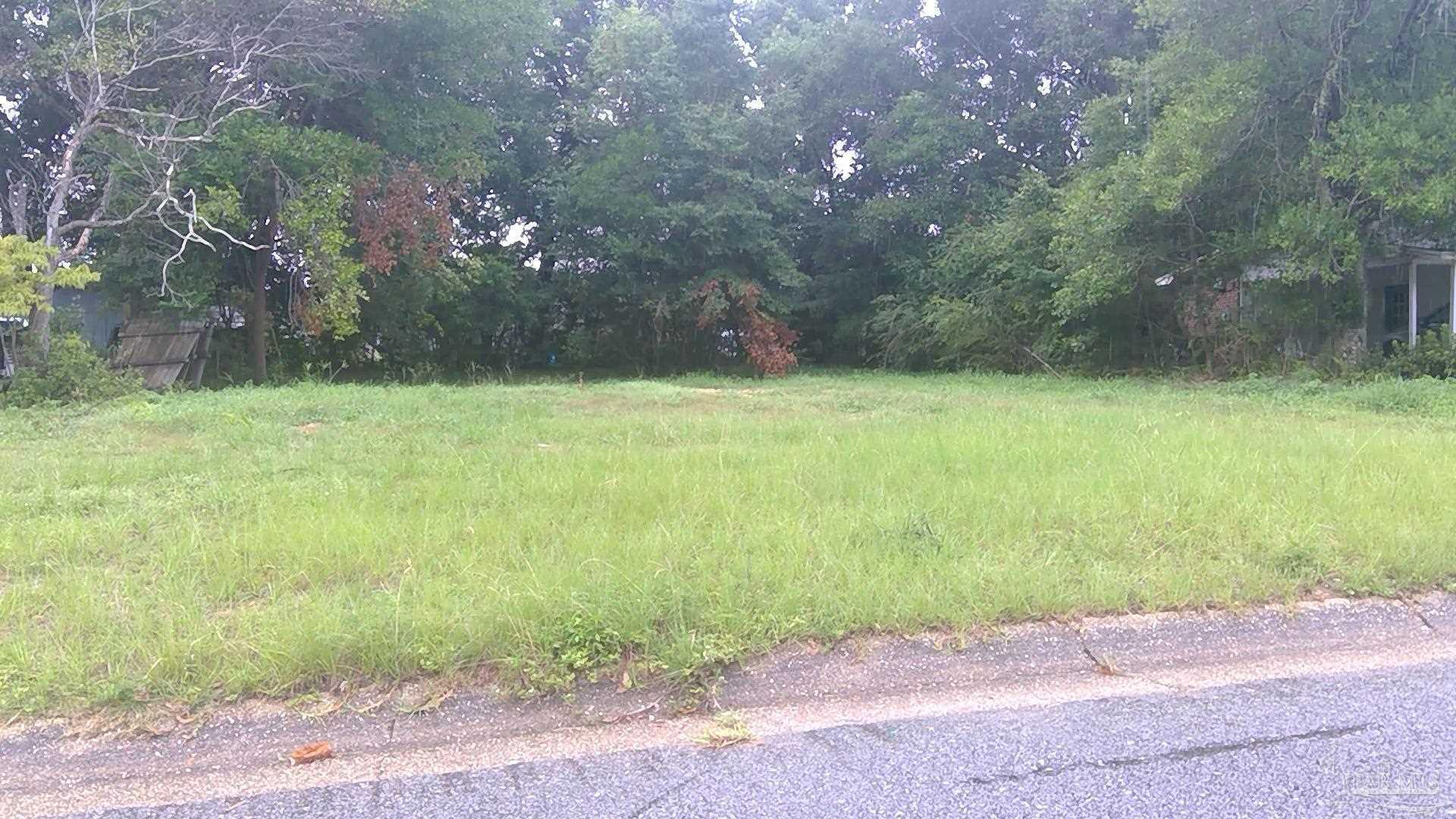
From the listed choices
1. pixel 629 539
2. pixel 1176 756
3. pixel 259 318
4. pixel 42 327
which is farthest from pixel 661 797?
pixel 259 318

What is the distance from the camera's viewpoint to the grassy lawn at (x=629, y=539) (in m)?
3.08

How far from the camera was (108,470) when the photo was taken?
233 inches

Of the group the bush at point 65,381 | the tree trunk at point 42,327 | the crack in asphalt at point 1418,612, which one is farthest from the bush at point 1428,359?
the tree trunk at point 42,327

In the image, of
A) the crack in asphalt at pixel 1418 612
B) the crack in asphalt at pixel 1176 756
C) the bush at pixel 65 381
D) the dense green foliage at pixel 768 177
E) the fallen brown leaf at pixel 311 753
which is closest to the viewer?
the crack in asphalt at pixel 1176 756

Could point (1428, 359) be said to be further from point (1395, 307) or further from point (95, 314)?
point (95, 314)

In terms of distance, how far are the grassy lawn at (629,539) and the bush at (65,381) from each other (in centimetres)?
431

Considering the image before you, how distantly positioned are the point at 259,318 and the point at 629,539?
17.4 meters

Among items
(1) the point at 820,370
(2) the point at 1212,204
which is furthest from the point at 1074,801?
(1) the point at 820,370

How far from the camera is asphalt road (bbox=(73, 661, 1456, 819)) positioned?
2.38 meters

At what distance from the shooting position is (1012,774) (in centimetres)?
254

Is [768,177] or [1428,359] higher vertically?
[768,177]

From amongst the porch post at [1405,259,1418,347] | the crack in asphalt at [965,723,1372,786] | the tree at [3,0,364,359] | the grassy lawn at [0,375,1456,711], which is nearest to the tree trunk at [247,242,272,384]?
the tree at [3,0,364,359]

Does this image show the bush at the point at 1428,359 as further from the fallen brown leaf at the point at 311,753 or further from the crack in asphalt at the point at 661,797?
the fallen brown leaf at the point at 311,753

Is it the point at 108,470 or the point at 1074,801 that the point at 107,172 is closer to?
the point at 108,470
